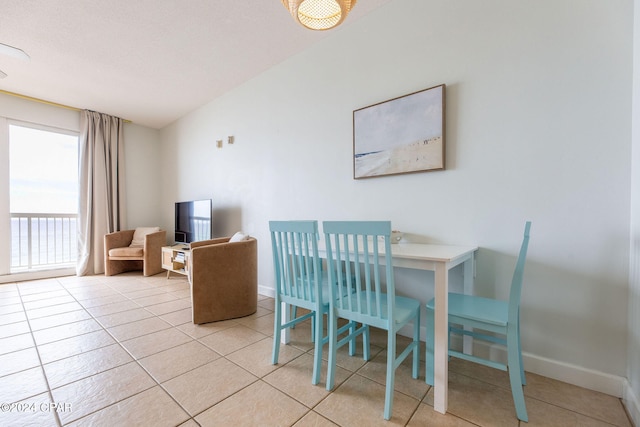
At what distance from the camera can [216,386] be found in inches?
60.4

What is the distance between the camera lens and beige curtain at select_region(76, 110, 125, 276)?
4379mm

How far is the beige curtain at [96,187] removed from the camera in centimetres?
438

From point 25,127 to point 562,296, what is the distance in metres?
6.50

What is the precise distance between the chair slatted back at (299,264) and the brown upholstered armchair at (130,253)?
10.9 ft

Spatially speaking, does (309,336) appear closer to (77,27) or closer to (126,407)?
(126,407)

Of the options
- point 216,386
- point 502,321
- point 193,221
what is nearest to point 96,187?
point 193,221

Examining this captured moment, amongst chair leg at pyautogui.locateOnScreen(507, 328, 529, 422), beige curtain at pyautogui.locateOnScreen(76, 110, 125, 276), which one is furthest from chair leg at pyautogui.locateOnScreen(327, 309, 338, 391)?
beige curtain at pyautogui.locateOnScreen(76, 110, 125, 276)

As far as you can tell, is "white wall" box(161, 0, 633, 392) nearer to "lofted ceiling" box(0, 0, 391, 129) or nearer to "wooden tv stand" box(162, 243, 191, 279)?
"lofted ceiling" box(0, 0, 391, 129)

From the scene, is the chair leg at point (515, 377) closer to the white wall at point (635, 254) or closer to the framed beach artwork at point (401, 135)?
the white wall at point (635, 254)

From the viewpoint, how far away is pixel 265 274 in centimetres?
329

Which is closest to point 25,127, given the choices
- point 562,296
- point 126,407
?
point 126,407

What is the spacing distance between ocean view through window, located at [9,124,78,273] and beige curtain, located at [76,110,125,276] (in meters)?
0.29

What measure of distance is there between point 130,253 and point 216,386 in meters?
3.59

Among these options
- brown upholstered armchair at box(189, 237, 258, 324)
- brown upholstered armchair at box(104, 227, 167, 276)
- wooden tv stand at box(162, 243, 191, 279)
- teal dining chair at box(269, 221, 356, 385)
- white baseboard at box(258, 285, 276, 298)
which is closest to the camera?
teal dining chair at box(269, 221, 356, 385)
